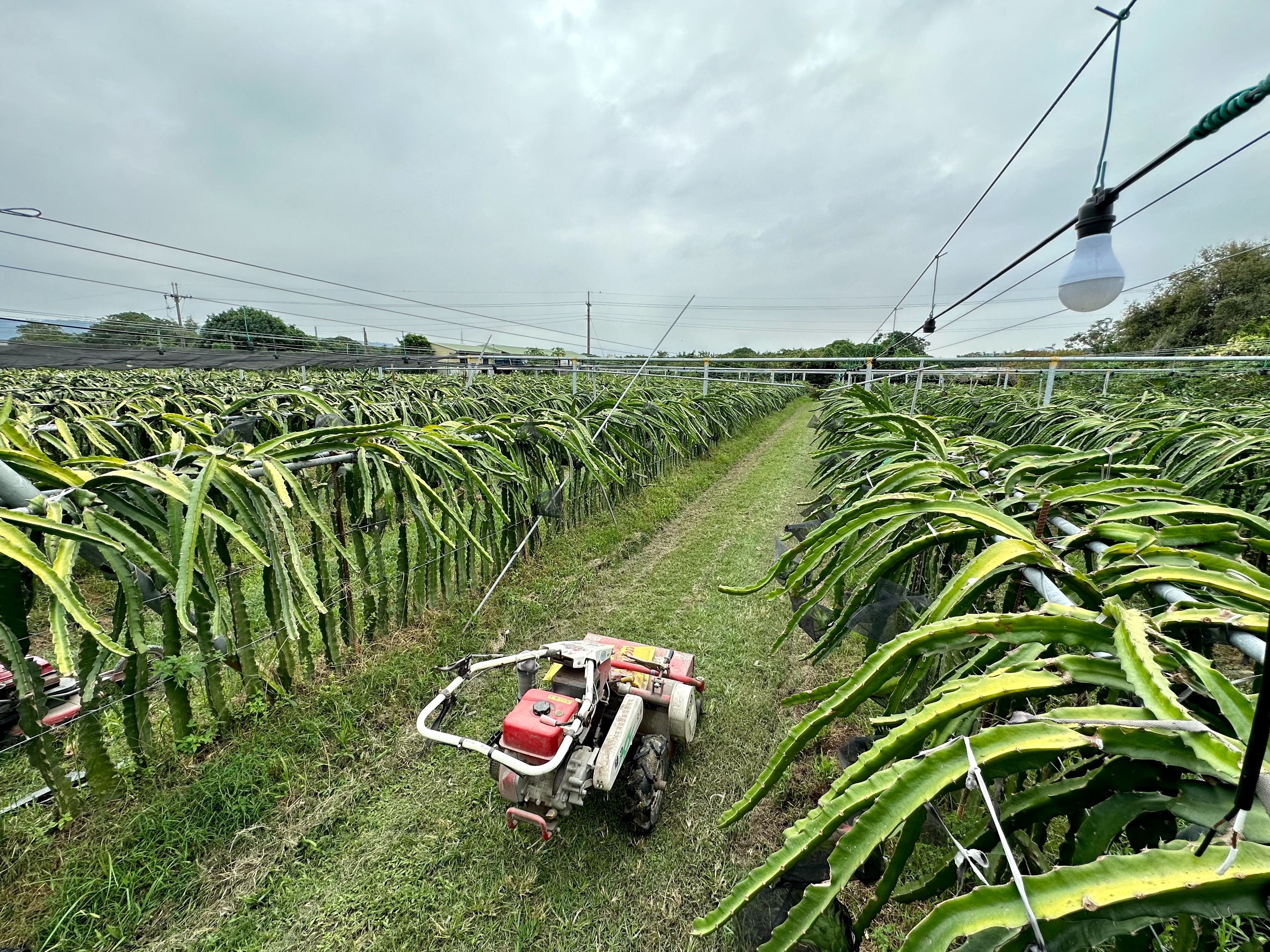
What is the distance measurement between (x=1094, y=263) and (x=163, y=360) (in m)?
16.9

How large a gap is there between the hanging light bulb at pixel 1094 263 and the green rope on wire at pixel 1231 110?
531 mm

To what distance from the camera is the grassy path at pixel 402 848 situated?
1.47 m

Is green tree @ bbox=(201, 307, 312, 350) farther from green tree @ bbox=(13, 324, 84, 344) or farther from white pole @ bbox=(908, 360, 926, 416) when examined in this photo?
white pole @ bbox=(908, 360, 926, 416)

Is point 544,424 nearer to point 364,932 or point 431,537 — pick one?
point 431,537

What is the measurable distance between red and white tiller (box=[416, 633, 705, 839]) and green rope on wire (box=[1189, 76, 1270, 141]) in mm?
2071

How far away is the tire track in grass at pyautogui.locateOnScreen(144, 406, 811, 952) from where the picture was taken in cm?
147

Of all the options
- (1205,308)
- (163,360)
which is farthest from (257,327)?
(1205,308)

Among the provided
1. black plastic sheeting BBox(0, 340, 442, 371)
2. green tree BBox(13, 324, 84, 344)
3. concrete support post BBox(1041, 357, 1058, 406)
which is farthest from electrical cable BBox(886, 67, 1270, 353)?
green tree BBox(13, 324, 84, 344)

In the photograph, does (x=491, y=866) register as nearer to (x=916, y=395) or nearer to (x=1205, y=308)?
(x=916, y=395)

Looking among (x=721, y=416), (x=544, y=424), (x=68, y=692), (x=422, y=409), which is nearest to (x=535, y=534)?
(x=544, y=424)

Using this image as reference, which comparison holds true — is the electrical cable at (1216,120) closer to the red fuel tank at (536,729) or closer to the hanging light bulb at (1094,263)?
the hanging light bulb at (1094,263)

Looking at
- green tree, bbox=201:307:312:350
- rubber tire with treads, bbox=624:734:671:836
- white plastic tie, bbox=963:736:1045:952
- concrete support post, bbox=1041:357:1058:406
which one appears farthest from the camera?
green tree, bbox=201:307:312:350

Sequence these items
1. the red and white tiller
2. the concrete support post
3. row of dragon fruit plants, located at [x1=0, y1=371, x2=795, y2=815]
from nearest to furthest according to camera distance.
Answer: row of dragon fruit plants, located at [x1=0, y1=371, x2=795, y2=815] → the red and white tiller → the concrete support post

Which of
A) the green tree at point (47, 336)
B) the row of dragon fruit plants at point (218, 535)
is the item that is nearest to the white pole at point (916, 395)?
the row of dragon fruit plants at point (218, 535)
